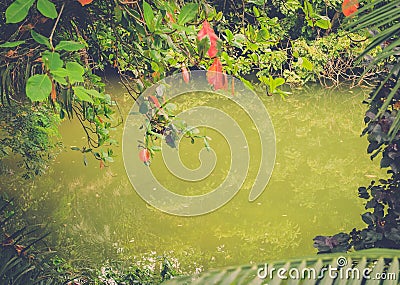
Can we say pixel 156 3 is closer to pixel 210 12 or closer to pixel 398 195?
pixel 210 12

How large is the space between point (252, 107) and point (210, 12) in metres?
6.59

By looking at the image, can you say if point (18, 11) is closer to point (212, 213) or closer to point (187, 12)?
point (187, 12)

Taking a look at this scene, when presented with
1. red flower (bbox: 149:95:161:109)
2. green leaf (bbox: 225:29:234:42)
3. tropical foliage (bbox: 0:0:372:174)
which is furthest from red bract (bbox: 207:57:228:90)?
red flower (bbox: 149:95:161:109)

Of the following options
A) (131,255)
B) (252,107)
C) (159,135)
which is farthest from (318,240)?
(252,107)

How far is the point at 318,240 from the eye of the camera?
7.30ft

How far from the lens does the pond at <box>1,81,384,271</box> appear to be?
13.1 feet

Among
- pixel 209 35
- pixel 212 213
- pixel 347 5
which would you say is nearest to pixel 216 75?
pixel 209 35

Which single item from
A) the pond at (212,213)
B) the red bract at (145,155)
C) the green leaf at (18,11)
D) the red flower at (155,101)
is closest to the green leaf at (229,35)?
the red flower at (155,101)

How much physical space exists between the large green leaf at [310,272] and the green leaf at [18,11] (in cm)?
70

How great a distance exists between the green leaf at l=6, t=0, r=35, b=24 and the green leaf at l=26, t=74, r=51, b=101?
0.14 m

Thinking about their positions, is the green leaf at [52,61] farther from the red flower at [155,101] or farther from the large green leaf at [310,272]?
the red flower at [155,101]

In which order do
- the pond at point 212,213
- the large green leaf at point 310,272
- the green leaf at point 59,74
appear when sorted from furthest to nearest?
the pond at point 212,213
the green leaf at point 59,74
the large green leaf at point 310,272

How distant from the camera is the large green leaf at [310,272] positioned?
0.86m

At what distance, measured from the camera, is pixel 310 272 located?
0.88 metres
